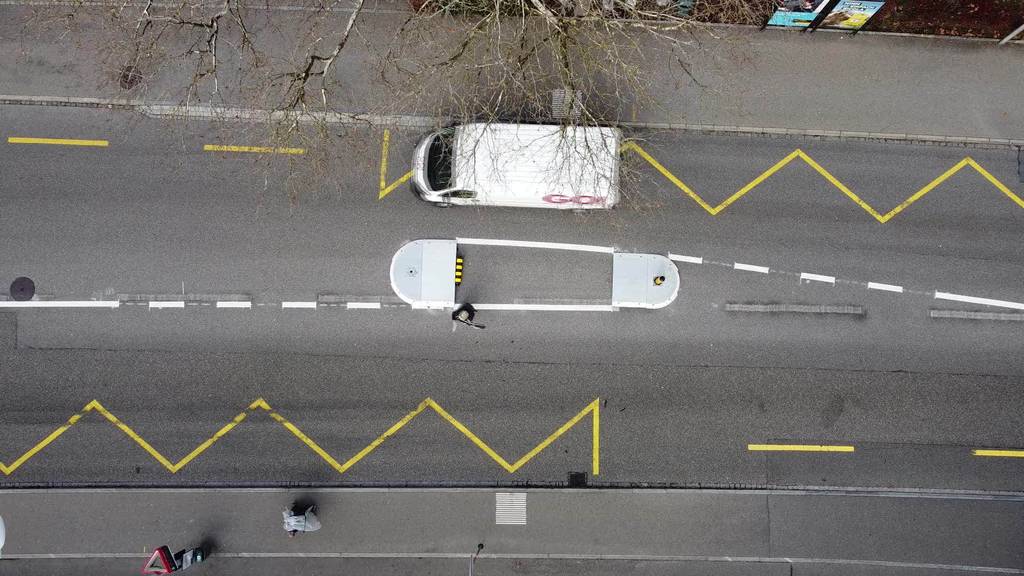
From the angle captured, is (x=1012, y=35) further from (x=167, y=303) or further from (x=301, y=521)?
(x=167, y=303)

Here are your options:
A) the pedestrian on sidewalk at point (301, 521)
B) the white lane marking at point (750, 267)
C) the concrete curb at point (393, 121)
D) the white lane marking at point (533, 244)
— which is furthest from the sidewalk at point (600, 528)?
the concrete curb at point (393, 121)

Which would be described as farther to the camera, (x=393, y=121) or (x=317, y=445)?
(x=393, y=121)

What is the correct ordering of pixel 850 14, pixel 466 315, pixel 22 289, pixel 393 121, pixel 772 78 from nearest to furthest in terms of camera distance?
pixel 850 14, pixel 466 315, pixel 22 289, pixel 393 121, pixel 772 78

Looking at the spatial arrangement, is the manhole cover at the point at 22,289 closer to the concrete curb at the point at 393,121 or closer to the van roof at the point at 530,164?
the concrete curb at the point at 393,121

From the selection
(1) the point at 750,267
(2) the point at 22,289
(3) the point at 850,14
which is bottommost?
(2) the point at 22,289

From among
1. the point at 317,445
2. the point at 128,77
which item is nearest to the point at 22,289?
the point at 128,77

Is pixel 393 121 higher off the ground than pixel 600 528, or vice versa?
pixel 393 121

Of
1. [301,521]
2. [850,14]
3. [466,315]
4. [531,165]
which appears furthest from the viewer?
[466,315]
